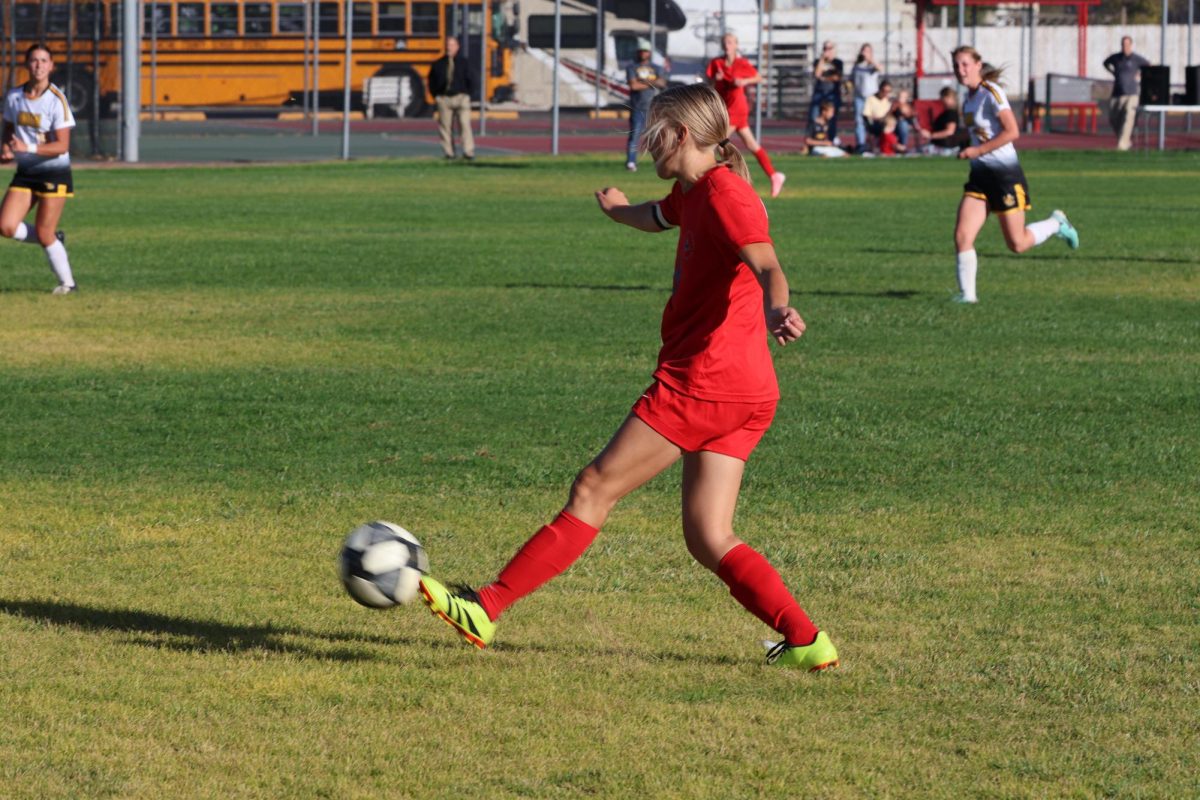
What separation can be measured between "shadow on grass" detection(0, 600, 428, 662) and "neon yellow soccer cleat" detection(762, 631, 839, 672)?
114 cm

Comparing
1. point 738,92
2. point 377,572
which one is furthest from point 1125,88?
point 377,572

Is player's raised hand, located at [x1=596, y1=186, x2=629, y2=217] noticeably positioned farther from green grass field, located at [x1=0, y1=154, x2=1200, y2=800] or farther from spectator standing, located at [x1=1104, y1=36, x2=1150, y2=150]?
spectator standing, located at [x1=1104, y1=36, x2=1150, y2=150]

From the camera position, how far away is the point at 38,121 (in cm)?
1495

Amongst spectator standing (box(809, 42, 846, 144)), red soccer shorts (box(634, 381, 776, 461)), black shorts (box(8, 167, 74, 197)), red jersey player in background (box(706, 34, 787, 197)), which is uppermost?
spectator standing (box(809, 42, 846, 144))

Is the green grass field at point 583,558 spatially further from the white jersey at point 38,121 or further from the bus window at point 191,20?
the bus window at point 191,20

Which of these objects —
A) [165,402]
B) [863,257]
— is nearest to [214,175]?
[863,257]

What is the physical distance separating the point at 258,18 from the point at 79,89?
45.4 feet

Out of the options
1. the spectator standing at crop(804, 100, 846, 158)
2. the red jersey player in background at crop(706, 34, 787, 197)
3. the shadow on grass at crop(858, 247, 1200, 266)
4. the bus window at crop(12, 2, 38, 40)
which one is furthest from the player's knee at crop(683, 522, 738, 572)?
the spectator standing at crop(804, 100, 846, 158)

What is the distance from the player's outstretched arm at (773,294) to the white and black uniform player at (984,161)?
9.10m

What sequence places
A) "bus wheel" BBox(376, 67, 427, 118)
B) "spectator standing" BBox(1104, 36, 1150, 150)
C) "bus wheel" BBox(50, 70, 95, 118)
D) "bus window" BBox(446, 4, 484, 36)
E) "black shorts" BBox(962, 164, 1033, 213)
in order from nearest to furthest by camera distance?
"black shorts" BBox(962, 164, 1033, 213), "bus wheel" BBox(50, 70, 95, 118), "spectator standing" BBox(1104, 36, 1150, 150), "bus window" BBox(446, 4, 484, 36), "bus wheel" BBox(376, 67, 427, 118)

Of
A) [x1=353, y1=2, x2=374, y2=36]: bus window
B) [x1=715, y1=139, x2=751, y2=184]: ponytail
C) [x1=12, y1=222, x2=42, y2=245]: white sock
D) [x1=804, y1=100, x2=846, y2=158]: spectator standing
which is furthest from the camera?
[x1=353, y1=2, x2=374, y2=36]: bus window

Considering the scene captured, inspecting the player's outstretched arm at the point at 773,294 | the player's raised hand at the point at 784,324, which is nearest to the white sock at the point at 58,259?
the player's outstretched arm at the point at 773,294

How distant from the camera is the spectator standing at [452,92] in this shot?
105ft

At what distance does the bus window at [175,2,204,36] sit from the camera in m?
47.0
